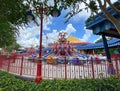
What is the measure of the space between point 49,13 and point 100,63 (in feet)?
14.1

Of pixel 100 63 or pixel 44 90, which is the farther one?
pixel 100 63

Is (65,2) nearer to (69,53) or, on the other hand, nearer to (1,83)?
(1,83)

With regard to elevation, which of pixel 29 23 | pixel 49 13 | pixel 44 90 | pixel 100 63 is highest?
pixel 49 13

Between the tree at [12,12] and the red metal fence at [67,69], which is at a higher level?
the tree at [12,12]

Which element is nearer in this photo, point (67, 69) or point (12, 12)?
point (12, 12)

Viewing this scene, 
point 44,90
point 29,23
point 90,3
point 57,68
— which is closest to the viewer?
point 44,90

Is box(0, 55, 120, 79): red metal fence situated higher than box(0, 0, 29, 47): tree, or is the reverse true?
box(0, 0, 29, 47): tree

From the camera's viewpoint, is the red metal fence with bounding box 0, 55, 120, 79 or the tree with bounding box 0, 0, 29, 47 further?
the red metal fence with bounding box 0, 55, 120, 79

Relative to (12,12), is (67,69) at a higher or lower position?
lower

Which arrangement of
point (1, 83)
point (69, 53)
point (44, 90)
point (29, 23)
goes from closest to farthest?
point (44, 90) → point (1, 83) → point (29, 23) → point (69, 53)

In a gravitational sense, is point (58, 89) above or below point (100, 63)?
below

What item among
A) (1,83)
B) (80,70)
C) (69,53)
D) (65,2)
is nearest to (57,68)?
(80,70)

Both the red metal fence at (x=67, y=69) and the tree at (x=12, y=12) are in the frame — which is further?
the red metal fence at (x=67, y=69)

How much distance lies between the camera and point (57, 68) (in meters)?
10.4
